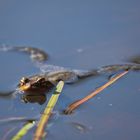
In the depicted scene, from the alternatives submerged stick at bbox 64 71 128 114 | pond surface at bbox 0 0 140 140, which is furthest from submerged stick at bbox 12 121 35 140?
submerged stick at bbox 64 71 128 114

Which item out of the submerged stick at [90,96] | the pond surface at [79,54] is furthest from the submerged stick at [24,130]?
the submerged stick at [90,96]

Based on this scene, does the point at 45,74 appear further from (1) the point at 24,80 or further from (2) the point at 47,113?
(2) the point at 47,113

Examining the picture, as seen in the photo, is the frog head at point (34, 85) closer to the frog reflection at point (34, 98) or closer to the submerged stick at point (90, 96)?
the frog reflection at point (34, 98)

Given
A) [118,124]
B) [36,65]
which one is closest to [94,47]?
[36,65]

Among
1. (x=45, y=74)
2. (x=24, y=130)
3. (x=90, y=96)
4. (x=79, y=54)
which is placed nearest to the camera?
(x=24, y=130)

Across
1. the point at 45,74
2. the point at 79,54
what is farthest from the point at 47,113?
the point at 79,54

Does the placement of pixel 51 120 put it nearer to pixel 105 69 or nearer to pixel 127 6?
pixel 105 69
